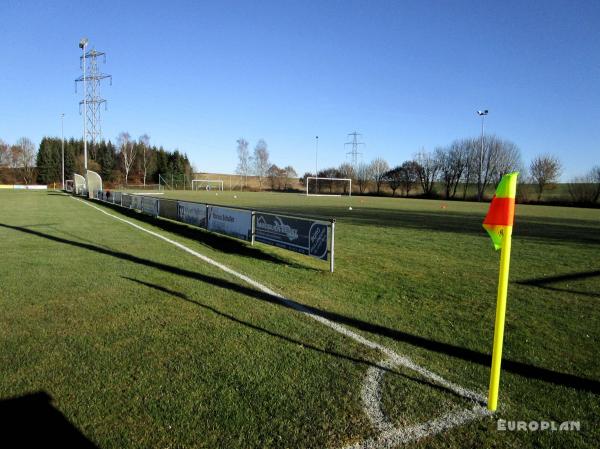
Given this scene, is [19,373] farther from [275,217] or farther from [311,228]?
[275,217]

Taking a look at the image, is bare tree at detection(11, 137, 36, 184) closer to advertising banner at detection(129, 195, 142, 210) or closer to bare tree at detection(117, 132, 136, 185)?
bare tree at detection(117, 132, 136, 185)

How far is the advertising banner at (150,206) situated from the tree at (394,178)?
63.8m


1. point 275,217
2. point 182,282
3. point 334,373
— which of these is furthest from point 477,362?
point 275,217

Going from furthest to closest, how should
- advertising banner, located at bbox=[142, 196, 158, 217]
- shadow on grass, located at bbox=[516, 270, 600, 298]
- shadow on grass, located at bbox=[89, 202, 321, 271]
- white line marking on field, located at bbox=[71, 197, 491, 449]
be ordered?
advertising banner, located at bbox=[142, 196, 158, 217]
shadow on grass, located at bbox=[89, 202, 321, 271]
shadow on grass, located at bbox=[516, 270, 600, 298]
white line marking on field, located at bbox=[71, 197, 491, 449]

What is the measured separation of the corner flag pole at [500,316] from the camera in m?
2.92

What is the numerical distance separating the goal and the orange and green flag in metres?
93.3

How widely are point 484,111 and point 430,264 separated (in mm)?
49505

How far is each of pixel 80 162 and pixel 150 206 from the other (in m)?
92.6

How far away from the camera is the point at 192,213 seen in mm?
16672

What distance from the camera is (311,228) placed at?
8.88 metres

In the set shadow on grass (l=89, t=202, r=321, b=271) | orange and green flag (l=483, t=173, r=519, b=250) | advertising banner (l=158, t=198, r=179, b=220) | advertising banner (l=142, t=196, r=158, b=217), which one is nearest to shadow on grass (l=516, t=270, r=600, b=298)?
shadow on grass (l=89, t=202, r=321, b=271)

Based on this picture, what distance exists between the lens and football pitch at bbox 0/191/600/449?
2.85 meters

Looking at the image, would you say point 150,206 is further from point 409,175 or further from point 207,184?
point 207,184

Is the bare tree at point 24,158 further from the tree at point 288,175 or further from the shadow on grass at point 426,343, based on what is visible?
the shadow on grass at point 426,343
